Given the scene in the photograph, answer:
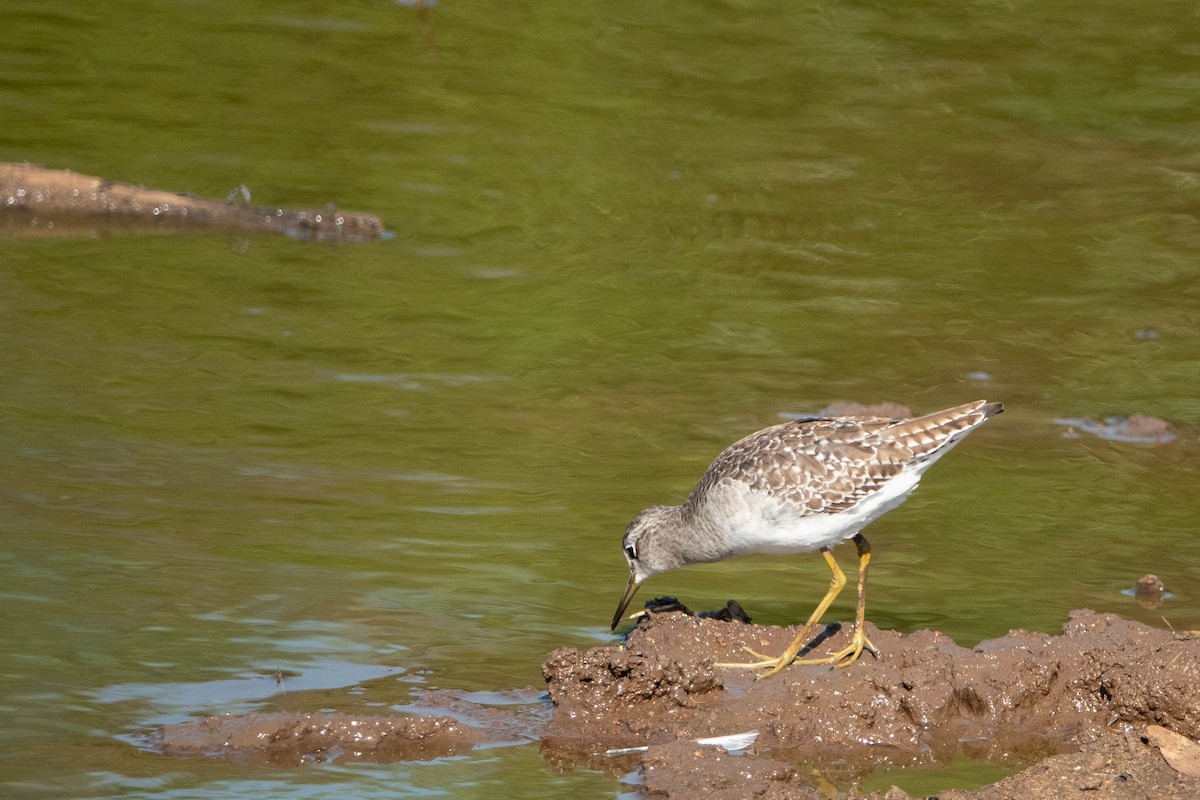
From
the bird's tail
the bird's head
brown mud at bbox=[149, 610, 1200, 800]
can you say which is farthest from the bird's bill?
the bird's tail

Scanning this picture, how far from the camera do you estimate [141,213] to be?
1192 centimetres

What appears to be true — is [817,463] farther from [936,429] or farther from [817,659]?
[817,659]

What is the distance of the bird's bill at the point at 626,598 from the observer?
688 cm

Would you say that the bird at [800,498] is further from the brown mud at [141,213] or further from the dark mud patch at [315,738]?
the brown mud at [141,213]

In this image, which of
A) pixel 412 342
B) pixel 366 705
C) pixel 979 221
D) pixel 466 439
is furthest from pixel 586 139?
pixel 366 705

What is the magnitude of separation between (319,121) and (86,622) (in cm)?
777

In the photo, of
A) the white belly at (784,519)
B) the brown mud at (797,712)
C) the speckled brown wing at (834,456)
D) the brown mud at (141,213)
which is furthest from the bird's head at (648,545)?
the brown mud at (141,213)

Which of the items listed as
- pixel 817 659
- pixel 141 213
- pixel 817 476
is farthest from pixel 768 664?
pixel 141 213

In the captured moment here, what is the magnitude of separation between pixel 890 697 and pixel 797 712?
0.34 metres

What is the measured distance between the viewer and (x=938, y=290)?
1145cm

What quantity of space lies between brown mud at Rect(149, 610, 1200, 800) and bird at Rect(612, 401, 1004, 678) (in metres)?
0.18

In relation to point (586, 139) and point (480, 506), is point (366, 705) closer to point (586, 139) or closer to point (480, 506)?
point (480, 506)

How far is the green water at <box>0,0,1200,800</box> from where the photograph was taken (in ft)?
22.4

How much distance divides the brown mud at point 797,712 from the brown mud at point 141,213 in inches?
235
